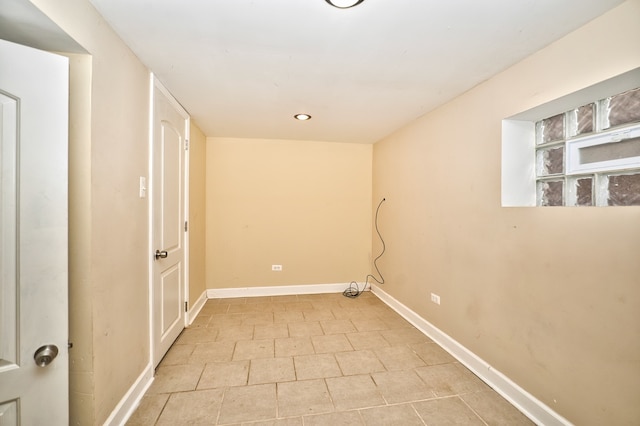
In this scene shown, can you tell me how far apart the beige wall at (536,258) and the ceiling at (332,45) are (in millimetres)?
202

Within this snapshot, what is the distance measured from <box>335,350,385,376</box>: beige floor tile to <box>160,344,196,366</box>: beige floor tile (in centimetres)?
130

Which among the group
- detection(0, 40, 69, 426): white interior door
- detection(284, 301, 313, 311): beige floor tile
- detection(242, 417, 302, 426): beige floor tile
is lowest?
detection(242, 417, 302, 426): beige floor tile

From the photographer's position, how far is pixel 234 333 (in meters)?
2.73

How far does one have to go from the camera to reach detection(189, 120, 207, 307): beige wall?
3069 millimetres

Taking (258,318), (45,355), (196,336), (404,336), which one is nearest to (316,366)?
(404,336)

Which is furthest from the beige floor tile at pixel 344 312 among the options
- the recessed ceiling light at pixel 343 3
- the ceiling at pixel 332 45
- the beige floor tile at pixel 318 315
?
the recessed ceiling light at pixel 343 3

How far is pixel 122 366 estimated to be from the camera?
160 cm

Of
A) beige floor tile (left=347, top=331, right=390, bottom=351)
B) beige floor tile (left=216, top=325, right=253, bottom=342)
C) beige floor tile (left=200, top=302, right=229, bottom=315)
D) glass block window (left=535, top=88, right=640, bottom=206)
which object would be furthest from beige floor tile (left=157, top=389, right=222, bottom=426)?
glass block window (left=535, top=88, right=640, bottom=206)

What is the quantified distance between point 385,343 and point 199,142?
316 cm

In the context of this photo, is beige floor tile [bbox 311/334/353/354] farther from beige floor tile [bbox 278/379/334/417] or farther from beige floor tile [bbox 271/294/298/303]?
beige floor tile [bbox 271/294/298/303]

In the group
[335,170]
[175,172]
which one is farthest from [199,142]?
[335,170]

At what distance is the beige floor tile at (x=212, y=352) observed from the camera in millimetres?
2260

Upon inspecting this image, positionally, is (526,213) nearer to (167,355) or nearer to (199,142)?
(167,355)

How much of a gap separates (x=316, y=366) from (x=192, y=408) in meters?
0.92
